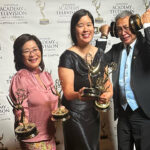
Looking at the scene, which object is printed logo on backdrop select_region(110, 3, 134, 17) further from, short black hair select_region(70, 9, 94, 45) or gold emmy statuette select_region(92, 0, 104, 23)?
short black hair select_region(70, 9, 94, 45)

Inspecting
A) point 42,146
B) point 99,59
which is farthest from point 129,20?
point 42,146

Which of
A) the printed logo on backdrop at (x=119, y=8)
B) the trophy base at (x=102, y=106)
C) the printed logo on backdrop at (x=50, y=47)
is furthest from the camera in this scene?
the printed logo on backdrop at (x=119, y=8)

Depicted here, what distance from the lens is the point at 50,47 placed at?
5.19 feet

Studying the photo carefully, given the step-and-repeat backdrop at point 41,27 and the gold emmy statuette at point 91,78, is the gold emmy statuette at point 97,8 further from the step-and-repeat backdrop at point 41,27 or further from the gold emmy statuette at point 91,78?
the gold emmy statuette at point 91,78

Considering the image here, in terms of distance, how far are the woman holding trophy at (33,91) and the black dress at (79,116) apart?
0.50 ft

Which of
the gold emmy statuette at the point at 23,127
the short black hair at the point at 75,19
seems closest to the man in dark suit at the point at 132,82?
the short black hair at the point at 75,19

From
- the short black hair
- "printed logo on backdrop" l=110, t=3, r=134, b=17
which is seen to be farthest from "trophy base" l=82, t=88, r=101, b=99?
"printed logo on backdrop" l=110, t=3, r=134, b=17

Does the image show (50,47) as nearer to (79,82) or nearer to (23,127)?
(79,82)

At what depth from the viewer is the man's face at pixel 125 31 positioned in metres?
1.61

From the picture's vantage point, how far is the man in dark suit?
63.3 inches

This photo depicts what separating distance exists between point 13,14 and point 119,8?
89cm

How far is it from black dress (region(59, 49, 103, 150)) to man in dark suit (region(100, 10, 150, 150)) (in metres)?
0.22

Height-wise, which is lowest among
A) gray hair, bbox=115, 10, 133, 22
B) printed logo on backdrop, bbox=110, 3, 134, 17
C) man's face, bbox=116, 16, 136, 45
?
man's face, bbox=116, 16, 136, 45

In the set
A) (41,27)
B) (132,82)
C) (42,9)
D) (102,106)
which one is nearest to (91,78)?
(102,106)
